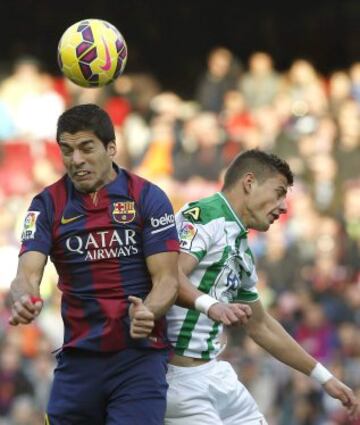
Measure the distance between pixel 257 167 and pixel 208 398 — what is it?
1.26 metres

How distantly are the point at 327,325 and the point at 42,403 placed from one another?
3177 millimetres

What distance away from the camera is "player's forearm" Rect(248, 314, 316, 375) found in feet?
25.2

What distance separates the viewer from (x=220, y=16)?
2267 centimetres

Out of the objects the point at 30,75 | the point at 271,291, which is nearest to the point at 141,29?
the point at 30,75

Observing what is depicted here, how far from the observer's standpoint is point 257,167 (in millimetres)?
7375

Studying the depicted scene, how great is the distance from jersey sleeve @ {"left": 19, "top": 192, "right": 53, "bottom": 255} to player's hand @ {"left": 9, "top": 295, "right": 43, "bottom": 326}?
428mm

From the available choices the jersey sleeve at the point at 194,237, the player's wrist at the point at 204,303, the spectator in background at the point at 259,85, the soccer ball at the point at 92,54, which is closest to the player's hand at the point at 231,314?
the player's wrist at the point at 204,303

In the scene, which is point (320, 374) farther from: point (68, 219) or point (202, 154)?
point (202, 154)

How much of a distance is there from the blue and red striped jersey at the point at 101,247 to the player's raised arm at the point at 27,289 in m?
0.06

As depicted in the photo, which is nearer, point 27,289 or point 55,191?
point 27,289

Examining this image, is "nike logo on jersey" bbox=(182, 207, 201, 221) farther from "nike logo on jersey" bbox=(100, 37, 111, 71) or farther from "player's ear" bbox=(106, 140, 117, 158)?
"nike logo on jersey" bbox=(100, 37, 111, 71)

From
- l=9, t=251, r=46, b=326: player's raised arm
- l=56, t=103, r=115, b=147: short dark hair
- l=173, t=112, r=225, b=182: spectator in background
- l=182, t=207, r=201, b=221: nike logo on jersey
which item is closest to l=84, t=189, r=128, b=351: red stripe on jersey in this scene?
l=9, t=251, r=46, b=326: player's raised arm

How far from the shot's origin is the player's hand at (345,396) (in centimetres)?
748

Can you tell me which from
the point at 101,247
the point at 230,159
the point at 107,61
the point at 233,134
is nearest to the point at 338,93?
the point at 233,134
